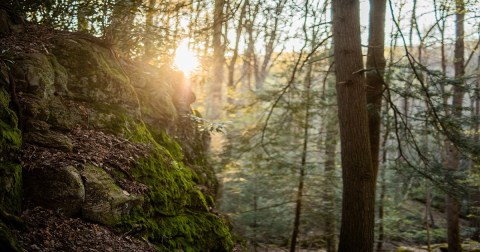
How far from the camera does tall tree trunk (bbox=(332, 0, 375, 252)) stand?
17.2 ft

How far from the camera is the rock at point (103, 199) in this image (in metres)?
3.51

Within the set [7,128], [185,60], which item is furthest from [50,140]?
[185,60]

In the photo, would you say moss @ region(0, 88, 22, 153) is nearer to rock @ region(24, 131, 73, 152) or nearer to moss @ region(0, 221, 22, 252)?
rock @ region(24, 131, 73, 152)

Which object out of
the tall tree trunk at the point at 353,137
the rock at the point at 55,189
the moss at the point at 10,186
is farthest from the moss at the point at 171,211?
the tall tree trunk at the point at 353,137

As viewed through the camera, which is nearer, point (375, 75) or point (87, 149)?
point (87, 149)

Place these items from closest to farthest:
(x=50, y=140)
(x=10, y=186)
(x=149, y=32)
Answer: (x=10, y=186) < (x=50, y=140) < (x=149, y=32)

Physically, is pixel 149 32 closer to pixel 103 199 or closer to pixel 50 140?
pixel 50 140

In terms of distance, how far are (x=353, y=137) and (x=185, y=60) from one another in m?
4.05

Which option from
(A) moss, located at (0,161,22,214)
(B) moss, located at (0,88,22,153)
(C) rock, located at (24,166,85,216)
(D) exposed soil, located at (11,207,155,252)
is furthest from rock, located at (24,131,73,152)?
(D) exposed soil, located at (11,207,155,252)

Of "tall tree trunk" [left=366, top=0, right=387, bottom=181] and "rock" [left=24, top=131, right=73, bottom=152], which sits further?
"tall tree trunk" [left=366, top=0, right=387, bottom=181]

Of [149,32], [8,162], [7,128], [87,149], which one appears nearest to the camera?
[8,162]

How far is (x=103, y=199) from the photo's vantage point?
3604 mm

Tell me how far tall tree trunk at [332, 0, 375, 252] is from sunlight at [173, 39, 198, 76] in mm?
3201

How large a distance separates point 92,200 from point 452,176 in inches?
249
